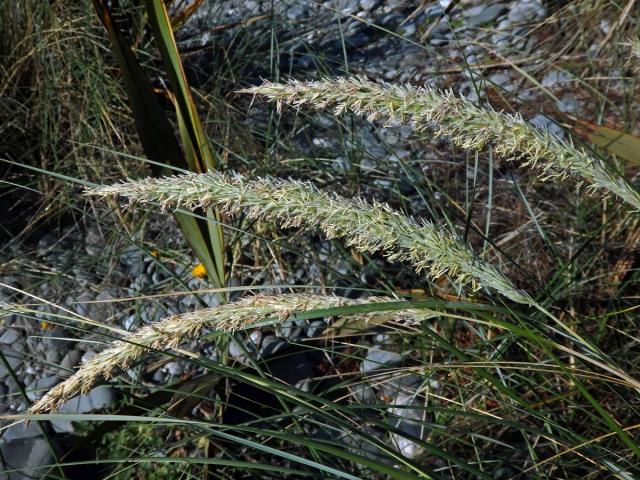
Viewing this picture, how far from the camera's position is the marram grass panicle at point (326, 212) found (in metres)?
1.06

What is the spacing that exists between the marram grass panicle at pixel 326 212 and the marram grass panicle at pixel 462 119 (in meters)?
0.13

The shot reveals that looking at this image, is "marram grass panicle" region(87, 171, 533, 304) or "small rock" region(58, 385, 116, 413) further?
"small rock" region(58, 385, 116, 413)

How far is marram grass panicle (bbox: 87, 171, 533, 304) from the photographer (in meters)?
1.06

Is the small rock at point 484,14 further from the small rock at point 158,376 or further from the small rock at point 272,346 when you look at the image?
the small rock at point 158,376

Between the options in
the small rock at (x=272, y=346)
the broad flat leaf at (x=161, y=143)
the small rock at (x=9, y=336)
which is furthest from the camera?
the small rock at (x=9, y=336)

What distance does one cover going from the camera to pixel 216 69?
304 centimetres

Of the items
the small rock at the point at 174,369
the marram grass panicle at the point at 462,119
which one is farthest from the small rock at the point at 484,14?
the marram grass panicle at the point at 462,119

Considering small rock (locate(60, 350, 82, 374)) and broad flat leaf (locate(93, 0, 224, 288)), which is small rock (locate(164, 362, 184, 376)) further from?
broad flat leaf (locate(93, 0, 224, 288))

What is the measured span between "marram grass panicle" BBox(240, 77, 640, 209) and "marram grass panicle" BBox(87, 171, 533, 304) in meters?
0.13

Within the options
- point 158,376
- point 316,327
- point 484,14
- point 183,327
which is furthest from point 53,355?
point 484,14

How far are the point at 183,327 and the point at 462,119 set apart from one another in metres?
0.46

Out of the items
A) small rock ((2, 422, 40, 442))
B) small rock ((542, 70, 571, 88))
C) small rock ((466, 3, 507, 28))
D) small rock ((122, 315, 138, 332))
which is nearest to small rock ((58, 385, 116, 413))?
small rock ((2, 422, 40, 442))

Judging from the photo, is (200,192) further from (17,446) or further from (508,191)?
Result: (508,191)

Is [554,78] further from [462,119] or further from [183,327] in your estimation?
[183,327]
